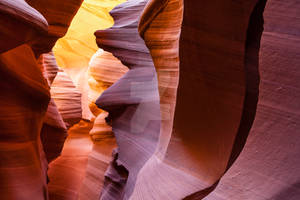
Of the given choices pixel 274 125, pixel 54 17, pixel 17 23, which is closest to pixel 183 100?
pixel 274 125

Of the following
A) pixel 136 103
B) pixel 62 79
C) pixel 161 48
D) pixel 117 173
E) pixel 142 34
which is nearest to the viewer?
pixel 161 48

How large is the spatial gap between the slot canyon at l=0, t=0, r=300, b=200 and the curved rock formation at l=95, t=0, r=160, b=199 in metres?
0.01

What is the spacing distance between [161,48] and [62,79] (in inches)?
158

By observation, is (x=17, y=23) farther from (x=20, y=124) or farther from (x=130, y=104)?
(x=130, y=104)

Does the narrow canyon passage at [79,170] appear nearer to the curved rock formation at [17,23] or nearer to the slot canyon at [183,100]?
the slot canyon at [183,100]

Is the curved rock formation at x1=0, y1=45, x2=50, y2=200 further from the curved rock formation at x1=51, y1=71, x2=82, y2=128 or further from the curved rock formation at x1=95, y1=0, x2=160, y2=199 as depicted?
the curved rock formation at x1=51, y1=71, x2=82, y2=128

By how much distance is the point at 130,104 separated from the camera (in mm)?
3271

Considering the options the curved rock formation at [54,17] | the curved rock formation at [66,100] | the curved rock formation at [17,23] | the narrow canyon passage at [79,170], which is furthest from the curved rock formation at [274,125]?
the curved rock formation at [66,100]

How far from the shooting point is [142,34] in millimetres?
2354

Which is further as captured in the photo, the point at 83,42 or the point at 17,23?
the point at 83,42

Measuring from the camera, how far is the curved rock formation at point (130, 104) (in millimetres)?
2975

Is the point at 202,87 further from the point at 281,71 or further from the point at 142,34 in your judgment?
the point at 142,34

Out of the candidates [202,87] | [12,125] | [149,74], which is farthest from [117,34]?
[202,87]

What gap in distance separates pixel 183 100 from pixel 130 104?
151 centimetres
